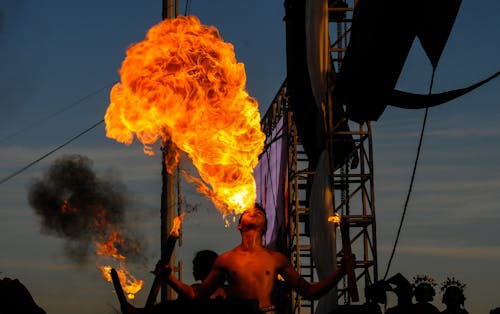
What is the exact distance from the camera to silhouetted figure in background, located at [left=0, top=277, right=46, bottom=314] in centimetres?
496

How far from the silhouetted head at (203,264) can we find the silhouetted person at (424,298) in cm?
188

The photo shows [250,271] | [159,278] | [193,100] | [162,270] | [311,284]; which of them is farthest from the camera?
[193,100]

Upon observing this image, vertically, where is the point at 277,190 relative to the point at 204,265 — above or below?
above

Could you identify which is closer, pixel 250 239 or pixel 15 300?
pixel 15 300

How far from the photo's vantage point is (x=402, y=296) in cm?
811

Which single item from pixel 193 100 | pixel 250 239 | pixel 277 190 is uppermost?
pixel 277 190

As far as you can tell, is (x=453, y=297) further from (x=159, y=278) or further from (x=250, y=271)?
(x=159, y=278)

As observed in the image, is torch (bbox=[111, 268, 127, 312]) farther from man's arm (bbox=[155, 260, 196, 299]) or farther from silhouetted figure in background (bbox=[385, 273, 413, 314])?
silhouetted figure in background (bbox=[385, 273, 413, 314])

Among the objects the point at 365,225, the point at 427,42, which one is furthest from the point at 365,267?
the point at 427,42

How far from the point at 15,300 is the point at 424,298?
4.32 meters

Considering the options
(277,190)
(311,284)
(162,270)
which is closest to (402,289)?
(311,284)

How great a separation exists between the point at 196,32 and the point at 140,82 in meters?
1.20

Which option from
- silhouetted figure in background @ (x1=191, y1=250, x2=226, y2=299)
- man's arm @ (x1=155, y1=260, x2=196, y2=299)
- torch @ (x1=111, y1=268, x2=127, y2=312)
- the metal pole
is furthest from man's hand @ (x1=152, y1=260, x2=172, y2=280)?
the metal pole

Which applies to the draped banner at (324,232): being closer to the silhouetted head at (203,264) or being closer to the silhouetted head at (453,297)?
the silhouetted head at (203,264)
